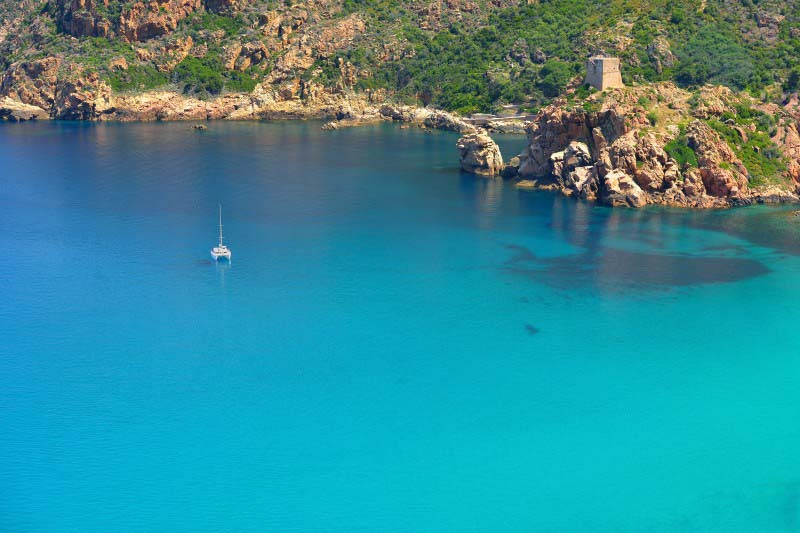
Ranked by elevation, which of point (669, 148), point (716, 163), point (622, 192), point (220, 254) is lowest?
point (220, 254)

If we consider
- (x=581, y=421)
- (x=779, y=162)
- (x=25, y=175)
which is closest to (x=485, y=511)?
(x=581, y=421)

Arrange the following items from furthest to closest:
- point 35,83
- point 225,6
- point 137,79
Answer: point 225,6
point 137,79
point 35,83

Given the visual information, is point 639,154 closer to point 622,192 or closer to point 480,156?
point 622,192

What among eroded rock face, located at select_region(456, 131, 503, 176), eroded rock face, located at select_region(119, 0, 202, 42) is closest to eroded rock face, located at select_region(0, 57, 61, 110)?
eroded rock face, located at select_region(119, 0, 202, 42)

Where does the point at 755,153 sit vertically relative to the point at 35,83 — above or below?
below

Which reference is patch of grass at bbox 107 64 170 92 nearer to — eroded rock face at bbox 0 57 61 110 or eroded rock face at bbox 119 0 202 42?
eroded rock face at bbox 119 0 202 42

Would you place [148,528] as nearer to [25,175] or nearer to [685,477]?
[685,477]

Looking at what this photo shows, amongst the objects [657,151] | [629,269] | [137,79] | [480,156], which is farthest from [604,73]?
[137,79]
